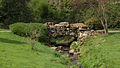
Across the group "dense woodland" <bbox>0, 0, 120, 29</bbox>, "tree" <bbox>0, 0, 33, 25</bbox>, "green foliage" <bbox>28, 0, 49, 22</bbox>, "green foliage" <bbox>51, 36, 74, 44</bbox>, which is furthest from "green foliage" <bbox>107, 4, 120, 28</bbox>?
"tree" <bbox>0, 0, 33, 25</bbox>

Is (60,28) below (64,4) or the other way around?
below

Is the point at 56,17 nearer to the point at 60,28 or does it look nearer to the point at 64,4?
the point at 64,4

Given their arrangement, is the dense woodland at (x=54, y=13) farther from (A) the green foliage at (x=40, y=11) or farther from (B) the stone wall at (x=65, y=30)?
(B) the stone wall at (x=65, y=30)

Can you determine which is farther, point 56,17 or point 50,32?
point 56,17

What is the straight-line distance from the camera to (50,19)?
41906 mm

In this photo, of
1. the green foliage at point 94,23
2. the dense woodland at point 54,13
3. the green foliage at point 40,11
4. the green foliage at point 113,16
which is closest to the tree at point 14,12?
the dense woodland at point 54,13

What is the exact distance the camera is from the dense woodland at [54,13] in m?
37.7

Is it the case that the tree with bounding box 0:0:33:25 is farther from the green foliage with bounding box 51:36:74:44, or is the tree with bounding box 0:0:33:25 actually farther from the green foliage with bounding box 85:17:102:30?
the green foliage with bounding box 85:17:102:30

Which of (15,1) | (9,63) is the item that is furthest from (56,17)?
(9,63)

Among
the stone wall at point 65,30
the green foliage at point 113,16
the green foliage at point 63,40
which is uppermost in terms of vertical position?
the green foliage at point 113,16

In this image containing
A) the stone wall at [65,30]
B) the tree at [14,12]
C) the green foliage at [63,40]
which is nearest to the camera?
the green foliage at [63,40]

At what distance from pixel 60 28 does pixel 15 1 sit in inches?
503

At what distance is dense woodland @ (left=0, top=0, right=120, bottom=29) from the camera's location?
37688 mm

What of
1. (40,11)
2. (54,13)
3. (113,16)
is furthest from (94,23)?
(40,11)
